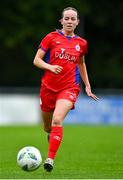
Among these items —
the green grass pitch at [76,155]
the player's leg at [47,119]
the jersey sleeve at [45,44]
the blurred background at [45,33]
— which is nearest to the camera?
the green grass pitch at [76,155]

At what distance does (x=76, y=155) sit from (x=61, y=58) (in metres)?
3.58

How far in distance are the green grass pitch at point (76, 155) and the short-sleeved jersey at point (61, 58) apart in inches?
49.1

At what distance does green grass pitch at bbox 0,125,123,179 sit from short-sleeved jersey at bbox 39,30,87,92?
1247 millimetres

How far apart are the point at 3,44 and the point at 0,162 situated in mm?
27565

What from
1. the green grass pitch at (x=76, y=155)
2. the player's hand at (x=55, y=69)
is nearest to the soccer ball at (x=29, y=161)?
the green grass pitch at (x=76, y=155)

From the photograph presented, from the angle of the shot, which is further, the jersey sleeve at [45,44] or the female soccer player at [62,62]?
the jersey sleeve at [45,44]

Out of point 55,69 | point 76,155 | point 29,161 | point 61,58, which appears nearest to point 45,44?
point 61,58

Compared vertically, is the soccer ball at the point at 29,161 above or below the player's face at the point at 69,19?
below

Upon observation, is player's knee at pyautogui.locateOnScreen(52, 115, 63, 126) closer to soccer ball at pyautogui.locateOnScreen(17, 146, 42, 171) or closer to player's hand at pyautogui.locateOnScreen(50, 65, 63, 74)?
soccer ball at pyautogui.locateOnScreen(17, 146, 42, 171)

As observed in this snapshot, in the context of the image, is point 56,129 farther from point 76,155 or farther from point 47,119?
point 76,155

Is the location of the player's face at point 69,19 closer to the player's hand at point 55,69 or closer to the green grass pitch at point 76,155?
the player's hand at point 55,69

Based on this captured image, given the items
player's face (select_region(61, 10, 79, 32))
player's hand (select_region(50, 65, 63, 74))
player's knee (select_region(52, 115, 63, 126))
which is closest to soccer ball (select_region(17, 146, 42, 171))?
player's knee (select_region(52, 115, 63, 126))

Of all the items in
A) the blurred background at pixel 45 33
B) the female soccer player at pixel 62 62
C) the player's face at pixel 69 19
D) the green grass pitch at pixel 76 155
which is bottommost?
the blurred background at pixel 45 33

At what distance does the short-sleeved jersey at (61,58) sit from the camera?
11.3 metres
